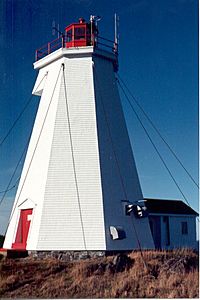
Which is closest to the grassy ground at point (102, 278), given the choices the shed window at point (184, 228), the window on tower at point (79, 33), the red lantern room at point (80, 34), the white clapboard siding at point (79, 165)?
the white clapboard siding at point (79, 165)

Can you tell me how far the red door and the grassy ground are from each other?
4.44ft

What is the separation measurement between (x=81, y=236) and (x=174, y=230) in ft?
20.4

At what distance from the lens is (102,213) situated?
14008 millimetres

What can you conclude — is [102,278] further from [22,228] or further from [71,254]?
[22,228]

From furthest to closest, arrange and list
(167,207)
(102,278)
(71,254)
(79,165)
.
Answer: (167,207)
(79,165)
(71,254)
(102,278)

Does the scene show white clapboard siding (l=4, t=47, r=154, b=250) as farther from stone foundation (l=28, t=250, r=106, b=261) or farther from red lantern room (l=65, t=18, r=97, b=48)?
red lantern room (l=65, t=18, r=97, b=48)

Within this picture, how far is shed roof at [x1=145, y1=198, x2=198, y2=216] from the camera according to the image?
18.7 m

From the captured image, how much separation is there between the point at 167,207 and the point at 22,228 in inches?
270

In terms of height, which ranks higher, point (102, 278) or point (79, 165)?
point (79, 165)

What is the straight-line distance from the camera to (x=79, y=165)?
1452 cm

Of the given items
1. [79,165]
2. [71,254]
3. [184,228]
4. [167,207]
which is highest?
[79,165]

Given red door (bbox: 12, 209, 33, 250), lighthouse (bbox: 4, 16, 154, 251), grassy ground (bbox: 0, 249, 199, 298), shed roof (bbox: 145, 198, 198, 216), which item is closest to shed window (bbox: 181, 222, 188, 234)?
shed roof (bbox: 145, 198, 198, 216)

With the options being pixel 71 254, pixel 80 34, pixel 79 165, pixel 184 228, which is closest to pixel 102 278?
pixel 71 254

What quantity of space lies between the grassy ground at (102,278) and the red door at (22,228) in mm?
1353
